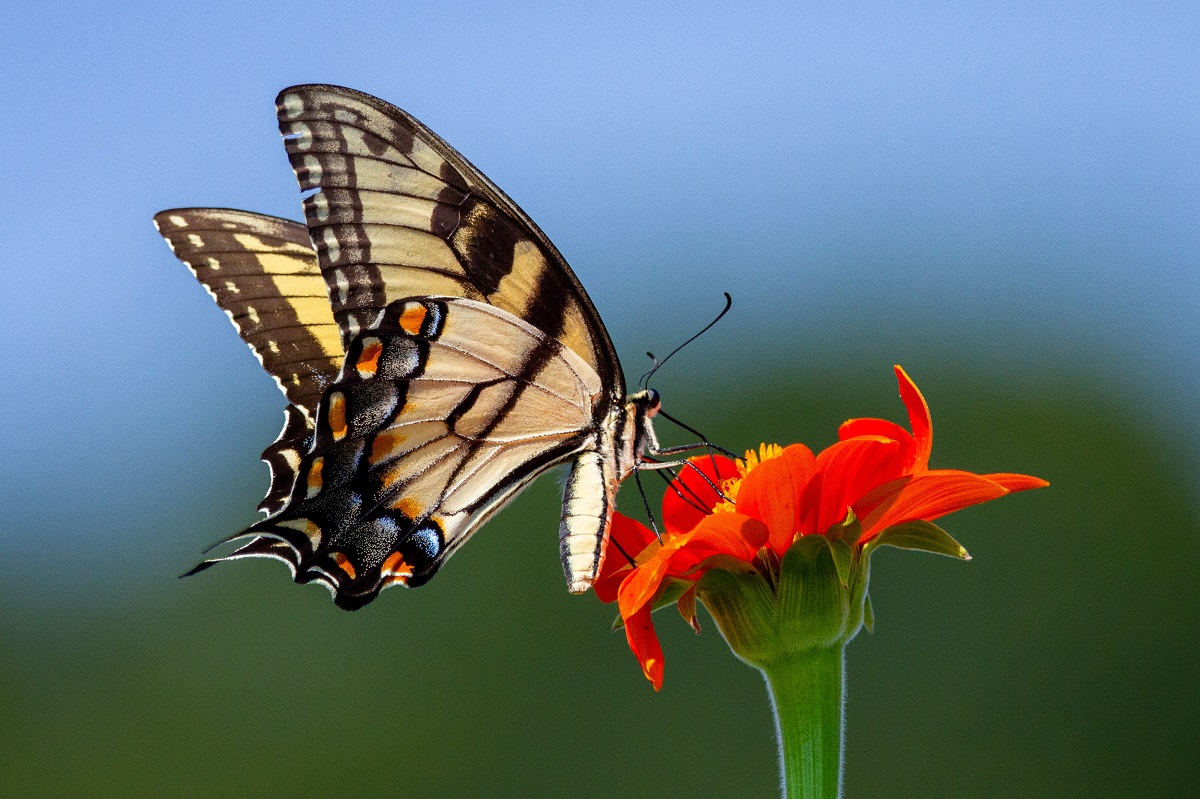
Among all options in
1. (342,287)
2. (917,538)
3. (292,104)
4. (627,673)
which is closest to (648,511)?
(917,538)

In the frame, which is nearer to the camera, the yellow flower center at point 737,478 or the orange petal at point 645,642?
the orange petal at point 645,642

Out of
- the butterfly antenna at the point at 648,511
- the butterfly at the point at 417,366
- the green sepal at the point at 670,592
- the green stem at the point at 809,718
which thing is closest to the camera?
the green stem at the point at 809,718

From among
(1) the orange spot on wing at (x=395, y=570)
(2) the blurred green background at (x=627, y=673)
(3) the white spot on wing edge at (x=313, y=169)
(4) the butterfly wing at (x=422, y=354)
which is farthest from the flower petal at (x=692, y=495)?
(2) the blurred green background at (x=627, y=673)

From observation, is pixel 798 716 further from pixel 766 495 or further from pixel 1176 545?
pixel 1176 545

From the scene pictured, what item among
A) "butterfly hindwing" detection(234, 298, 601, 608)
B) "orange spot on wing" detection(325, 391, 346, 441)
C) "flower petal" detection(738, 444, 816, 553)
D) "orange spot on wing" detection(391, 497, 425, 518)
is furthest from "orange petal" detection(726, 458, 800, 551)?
"orange spot on wing" detection(325, 391, 346, 441)

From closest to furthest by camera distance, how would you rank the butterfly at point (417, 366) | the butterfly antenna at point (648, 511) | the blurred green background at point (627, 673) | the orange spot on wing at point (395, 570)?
the butterfly antenna at point (648, 511) → the orange spot on wing at point (395, 570) → the butterfly at point (417, 366) → the blurred green background at point (627, 673)

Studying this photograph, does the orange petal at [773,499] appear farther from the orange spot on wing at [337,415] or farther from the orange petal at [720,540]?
the orange spot on wing at [337,415]

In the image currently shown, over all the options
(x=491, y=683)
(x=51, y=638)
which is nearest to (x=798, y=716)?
(x=491, y=683)
